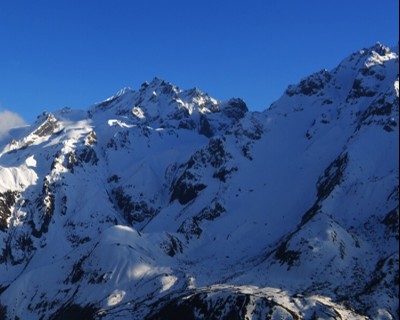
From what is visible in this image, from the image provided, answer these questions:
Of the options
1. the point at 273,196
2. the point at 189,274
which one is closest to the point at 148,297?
the point at 189,274

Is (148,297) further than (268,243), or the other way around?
(268,243)

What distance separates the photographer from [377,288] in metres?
101

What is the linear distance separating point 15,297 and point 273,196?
8239 cm

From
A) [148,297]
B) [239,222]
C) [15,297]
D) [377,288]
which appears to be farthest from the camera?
[239,222]

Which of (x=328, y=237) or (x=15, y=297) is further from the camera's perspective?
(x=15, y=297)

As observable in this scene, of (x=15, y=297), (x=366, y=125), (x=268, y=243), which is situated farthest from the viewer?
(x=366, y=125)

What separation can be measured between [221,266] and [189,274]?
1630 cm

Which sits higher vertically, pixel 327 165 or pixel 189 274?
pixel 327 165

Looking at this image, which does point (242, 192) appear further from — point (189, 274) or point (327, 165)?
point (189, 274)

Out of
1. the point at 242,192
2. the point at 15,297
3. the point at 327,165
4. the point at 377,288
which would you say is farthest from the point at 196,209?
the point at 377,288

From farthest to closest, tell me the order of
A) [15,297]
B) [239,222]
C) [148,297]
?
[239,222], [15,297], [148,297]

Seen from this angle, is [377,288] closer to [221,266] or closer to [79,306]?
[221,266]

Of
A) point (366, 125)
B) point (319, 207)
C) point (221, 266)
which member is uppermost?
point (366, 125)

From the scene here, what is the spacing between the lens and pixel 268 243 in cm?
15025
